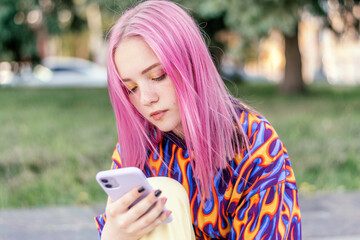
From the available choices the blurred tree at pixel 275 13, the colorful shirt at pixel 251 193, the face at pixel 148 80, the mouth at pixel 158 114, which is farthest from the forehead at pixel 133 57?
the blurred tree at pixel 275 13

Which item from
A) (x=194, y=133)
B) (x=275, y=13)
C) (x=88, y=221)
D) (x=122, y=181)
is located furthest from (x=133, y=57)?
(x=275, y=13)

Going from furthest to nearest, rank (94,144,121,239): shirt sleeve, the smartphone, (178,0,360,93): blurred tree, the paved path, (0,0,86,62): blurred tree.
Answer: (0,0,86,62): blurred tree < (178,0,360,93): blurred tree < the paved path < (94,144,121,239): shirt sleeve < the smartphone

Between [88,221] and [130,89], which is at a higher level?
[130,89]

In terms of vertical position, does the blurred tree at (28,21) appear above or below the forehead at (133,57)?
above

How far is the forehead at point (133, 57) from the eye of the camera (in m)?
1.58

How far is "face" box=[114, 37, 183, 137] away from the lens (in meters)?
1.59

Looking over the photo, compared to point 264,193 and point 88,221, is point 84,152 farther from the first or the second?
point 264,193

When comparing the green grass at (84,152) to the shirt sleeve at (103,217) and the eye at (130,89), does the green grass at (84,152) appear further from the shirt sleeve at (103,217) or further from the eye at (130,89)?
the eye at (130,89)

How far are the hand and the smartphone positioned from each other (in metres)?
0.02

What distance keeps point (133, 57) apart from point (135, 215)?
47cm

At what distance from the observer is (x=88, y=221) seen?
353 cm

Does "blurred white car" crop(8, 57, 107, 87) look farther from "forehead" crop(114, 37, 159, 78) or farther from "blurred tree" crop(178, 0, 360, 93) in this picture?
"forehead" crop(114, 37, 159, 78)

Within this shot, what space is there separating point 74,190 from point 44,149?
1070 mm

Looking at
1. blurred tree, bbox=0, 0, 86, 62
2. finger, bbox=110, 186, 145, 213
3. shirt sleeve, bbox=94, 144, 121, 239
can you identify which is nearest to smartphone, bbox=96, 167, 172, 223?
finger, bbox=110, 186, 145, 213
